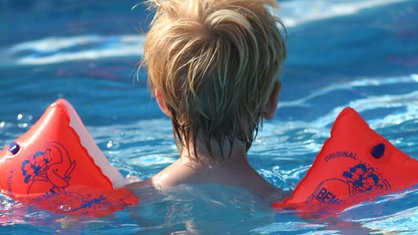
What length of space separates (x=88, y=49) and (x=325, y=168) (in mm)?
3799

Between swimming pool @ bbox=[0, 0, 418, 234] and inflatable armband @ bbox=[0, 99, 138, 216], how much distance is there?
0.21ft

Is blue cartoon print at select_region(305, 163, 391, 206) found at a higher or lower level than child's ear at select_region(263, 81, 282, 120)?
lower

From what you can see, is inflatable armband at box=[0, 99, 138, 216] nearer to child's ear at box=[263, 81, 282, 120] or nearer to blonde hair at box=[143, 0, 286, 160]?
blonde hair at box=[143, 0, 286, 160]

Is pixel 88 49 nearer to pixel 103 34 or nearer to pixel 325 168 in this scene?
pixel 103 34

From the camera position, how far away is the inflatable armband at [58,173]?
299 centimetres

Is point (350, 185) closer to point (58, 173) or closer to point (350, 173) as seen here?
point (350, 173)

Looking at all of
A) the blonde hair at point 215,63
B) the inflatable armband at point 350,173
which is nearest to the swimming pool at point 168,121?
the inflatable armband at point 350,173

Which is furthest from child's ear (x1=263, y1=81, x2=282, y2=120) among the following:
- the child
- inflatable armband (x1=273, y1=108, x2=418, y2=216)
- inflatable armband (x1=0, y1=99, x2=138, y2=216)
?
inflatable armband (x1=0, y1=99, x2=138, y2=216)

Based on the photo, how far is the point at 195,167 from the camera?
290 centimetres

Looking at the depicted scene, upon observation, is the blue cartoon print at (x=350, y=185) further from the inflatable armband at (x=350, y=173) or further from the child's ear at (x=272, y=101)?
the child's ear at (x=272, y=101)

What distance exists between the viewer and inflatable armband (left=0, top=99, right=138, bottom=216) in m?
2.99

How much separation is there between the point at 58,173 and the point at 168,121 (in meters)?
1.67

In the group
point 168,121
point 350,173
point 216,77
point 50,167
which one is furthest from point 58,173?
point 168,121

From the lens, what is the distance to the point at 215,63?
8.82 ft
